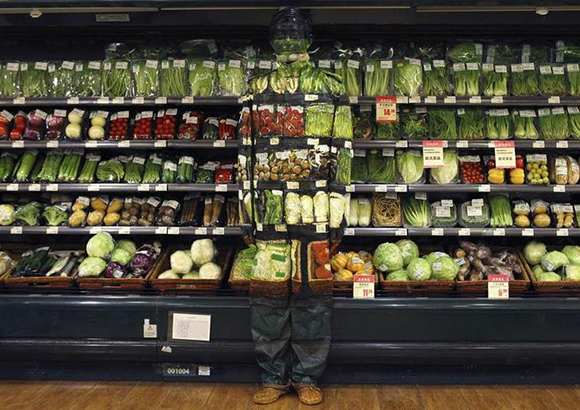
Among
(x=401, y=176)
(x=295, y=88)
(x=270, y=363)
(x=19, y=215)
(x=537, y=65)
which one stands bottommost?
(x=270, y=363)

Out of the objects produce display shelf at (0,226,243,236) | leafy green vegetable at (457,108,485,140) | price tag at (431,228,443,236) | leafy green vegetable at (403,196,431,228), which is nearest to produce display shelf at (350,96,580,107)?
leafy green vegetable at (457,108,485,140)

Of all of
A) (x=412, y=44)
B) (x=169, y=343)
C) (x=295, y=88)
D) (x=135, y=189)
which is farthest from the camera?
(x=412, y=44)

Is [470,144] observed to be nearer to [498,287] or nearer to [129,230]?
[498,287]

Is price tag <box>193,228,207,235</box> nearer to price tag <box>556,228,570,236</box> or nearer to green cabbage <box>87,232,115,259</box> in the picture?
green cabbage <box>87,232,115,259</box>

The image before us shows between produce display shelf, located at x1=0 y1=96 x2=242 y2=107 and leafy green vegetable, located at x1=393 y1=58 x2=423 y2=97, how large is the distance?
1181 mm

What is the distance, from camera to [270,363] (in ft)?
12.6

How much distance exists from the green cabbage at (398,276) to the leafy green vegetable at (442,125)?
3.39ft

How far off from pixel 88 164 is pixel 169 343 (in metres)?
1.56

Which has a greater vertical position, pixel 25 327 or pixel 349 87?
pixel 349 87

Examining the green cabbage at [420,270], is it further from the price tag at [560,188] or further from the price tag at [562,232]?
the price tag at [560,188]

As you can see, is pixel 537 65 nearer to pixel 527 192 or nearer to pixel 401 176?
pixel 527 192

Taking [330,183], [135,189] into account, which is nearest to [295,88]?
[330,183]

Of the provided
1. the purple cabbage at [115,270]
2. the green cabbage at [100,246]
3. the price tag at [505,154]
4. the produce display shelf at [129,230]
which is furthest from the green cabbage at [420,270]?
the green cabbage at [100,246]

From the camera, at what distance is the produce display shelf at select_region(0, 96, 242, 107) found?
13.9ft
